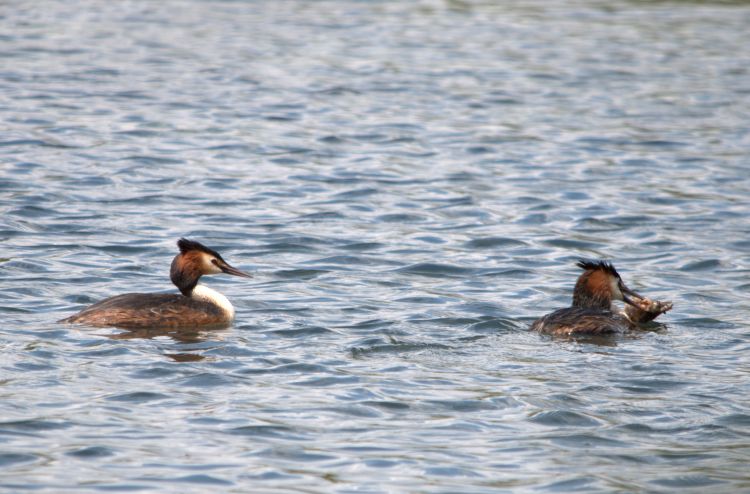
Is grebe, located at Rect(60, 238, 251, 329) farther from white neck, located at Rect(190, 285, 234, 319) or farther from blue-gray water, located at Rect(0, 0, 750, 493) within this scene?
blue-gray water, located at Rect(0, 0, 750, 493)

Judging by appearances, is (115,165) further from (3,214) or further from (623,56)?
(623,56)

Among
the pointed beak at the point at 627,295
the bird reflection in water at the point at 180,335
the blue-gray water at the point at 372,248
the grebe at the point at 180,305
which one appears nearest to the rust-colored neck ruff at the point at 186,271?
the grebe at the point at 180,305

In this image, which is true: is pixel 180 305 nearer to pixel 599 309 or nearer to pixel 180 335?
pixel 180 335

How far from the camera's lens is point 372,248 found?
14.3 meters

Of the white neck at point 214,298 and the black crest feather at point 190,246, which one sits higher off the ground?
the black crest feather at point 190,246

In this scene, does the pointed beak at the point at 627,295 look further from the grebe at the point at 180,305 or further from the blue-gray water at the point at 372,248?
the grebe at the point at 180,305

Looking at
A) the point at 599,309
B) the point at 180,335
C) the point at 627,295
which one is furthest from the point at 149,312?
the point at 627,295

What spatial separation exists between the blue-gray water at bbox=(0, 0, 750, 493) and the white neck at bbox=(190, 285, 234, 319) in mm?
369

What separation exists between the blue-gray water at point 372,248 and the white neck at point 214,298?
37 cm

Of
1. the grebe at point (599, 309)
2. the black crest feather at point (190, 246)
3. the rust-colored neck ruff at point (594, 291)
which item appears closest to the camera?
the grebe at point (599, 309)

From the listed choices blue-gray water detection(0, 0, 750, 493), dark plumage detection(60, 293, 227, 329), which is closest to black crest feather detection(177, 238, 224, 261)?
dark plumage detection(60, 293, 227, 329)

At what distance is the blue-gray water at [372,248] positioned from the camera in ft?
27.3

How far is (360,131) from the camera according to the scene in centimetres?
2092

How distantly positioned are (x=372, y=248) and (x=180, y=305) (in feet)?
11.3
